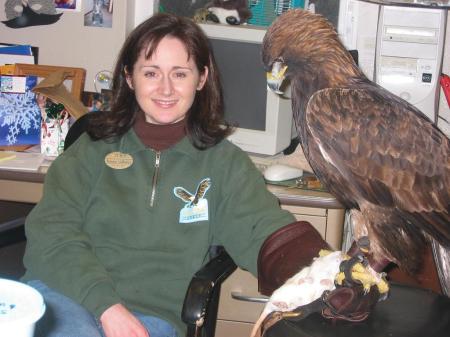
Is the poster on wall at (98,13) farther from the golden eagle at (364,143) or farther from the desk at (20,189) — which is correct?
the golden eagle at (364,143)

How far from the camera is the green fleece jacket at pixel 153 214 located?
159 centimetres

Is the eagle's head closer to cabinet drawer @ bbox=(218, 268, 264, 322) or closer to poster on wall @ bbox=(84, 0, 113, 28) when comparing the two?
cabinet drawer @ bbox=(218, 268, 264, 322)

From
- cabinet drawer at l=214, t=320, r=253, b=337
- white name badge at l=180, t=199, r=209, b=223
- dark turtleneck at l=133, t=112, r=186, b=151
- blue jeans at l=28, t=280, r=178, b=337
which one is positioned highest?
dark turtleneck at l=133, t=112, r=186, b=151

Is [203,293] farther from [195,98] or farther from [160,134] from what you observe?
[195,98]

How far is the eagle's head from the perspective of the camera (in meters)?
1.51

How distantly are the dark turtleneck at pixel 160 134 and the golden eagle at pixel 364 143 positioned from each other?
34cm

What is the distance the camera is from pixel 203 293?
1417 millimetres

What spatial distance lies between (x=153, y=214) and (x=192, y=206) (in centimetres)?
10

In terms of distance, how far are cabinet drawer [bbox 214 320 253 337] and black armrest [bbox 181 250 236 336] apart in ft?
1.89

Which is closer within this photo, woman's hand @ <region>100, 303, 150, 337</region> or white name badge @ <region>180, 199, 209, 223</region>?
woman's hand @ <region>100, 303, 150, 337</region>

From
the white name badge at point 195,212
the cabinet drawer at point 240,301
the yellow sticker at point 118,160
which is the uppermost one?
the yellow sticker at point 118,160

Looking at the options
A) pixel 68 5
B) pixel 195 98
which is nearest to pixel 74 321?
pixel 195 98

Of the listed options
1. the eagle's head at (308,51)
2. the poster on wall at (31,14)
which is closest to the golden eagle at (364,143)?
the eagle's head at (308,51)

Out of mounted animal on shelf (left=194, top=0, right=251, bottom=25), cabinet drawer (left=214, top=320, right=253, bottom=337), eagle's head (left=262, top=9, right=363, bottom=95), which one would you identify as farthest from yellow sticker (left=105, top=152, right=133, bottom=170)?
mounted animal on shelf (left=194, top=0, right=251, bottom=25)
